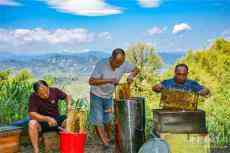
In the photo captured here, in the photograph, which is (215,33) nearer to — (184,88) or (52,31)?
(184,88)

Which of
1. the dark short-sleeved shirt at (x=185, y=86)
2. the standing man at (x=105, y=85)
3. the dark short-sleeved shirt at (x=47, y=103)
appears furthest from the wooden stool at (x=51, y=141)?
the dark short-sleeved shirt at (x=185, y=86)

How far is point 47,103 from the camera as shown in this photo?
8.16 metres

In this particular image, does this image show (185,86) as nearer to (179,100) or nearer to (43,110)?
(179,100)

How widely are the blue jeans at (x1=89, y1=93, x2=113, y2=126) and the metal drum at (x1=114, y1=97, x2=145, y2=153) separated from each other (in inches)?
28.8

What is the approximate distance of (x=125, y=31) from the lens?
923 cm

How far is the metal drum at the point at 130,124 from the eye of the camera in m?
7.81

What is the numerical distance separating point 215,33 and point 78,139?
3.02 meters

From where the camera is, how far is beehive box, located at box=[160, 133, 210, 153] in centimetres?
743

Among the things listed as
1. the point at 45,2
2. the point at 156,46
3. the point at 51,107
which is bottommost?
the point at 51,107

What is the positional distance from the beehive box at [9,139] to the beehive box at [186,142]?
72.4 inches

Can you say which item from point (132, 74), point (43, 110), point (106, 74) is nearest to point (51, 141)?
point (43, 110)

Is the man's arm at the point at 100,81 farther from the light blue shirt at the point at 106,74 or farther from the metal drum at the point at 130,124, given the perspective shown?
the metal drum at the point at 130,124

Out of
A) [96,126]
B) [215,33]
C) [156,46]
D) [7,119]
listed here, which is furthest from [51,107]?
[215,33]

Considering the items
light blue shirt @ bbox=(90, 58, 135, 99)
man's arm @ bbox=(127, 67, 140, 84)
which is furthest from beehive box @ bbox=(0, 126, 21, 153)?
man's arm @ bbox=(127, 67, 140, 84)
